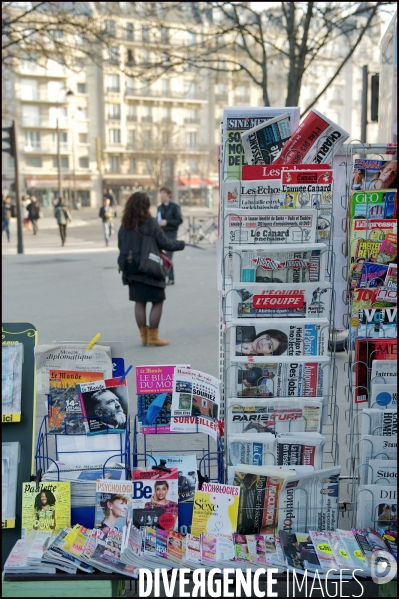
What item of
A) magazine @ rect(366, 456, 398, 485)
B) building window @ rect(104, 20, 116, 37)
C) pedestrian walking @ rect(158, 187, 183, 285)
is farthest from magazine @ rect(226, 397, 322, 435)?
building window @ rect(104, 20, 116, 37)

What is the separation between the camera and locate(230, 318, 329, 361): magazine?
3076 mm

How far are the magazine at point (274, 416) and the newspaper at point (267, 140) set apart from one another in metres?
1.16

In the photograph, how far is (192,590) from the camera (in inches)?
112

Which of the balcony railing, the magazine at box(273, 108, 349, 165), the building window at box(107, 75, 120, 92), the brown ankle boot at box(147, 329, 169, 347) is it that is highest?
the building window at box(107, 75, 120, 92)

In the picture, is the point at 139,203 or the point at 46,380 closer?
the point at 46,380

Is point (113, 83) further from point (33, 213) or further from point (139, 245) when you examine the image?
point (139, 245)

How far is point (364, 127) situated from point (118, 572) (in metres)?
9.46

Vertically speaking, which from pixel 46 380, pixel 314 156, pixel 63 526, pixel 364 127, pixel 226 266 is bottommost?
pixel 63 526

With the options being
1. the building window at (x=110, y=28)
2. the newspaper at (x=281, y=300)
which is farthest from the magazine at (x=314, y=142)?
the building window at (x=110, y=28)

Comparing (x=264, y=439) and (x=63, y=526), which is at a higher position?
(x=264, y=439)

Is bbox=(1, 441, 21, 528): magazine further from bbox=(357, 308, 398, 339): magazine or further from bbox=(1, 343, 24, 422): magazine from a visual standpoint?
bbox=(357, 308, 398, 339): magazine

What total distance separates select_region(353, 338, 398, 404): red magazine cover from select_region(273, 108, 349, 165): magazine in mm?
895

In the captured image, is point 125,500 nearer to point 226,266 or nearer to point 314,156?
point 226,266

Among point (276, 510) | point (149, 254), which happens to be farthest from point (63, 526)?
point (149, 254)
